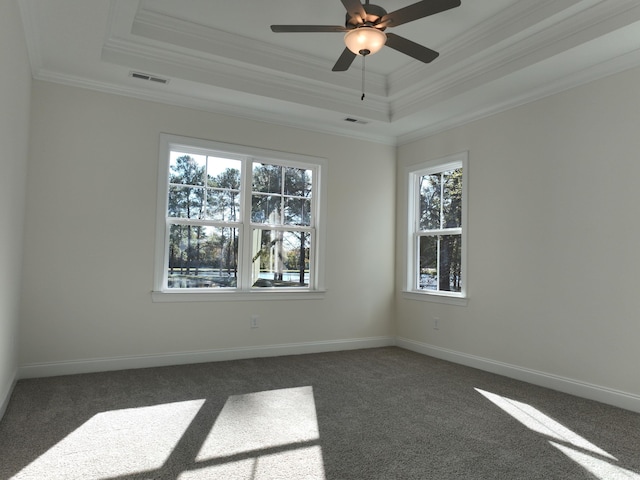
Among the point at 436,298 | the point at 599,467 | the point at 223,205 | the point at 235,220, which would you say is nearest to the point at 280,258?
the point at 235,220

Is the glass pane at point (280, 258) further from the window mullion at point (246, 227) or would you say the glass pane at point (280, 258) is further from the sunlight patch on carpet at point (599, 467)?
the sunlight patch on carpet at point (599, 467)

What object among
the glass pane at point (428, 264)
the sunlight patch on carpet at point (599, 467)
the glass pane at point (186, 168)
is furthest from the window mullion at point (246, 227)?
the sunlight patch on carpet at point (599, 467)

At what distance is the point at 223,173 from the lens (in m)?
4.86

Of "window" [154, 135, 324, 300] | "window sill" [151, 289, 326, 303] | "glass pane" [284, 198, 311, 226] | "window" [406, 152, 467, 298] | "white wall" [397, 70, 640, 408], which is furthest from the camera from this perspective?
"glass pane" [284, 198, 311, 226]

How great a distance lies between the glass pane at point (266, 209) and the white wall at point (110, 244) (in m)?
0.59

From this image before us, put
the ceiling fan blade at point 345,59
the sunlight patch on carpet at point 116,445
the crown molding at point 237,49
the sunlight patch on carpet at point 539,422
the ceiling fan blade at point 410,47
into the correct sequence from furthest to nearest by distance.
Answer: the crown molding at point 237,49
the ceiling fan blade at point 345,59
the ceiling fan blade at point 410,47
the sunlight patch on carpet at point 539,422
the sunlight patch on carpet at point 116,445

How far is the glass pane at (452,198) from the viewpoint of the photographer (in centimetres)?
505

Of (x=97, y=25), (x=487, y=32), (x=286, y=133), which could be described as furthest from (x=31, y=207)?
(x=487, y=32)

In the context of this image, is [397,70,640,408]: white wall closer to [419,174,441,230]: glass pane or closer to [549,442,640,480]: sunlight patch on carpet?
[419,174,441,230]: glass pane

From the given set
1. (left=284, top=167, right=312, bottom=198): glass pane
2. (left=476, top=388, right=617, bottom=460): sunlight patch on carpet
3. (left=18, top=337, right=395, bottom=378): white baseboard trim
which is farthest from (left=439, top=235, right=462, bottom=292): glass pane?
(left=284, top=167, right=312, bottom=198): glass pane

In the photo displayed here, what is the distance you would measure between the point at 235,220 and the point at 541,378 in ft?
11.1

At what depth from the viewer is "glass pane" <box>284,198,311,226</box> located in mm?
5246

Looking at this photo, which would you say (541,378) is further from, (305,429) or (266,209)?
(266,209)

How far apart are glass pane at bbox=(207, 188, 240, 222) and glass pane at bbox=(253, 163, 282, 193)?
28 cm
